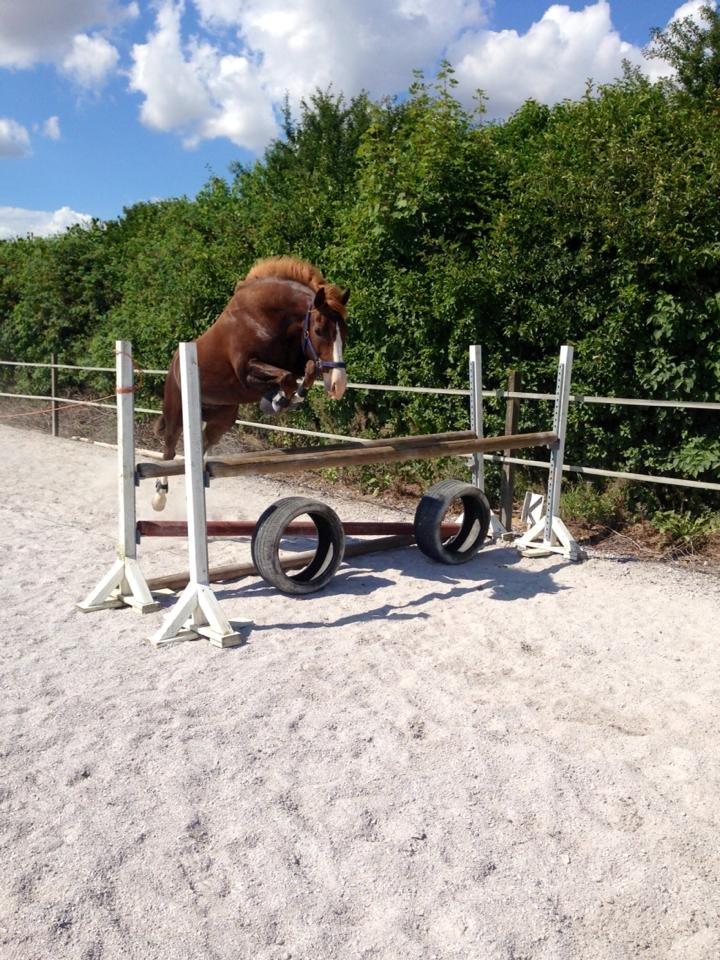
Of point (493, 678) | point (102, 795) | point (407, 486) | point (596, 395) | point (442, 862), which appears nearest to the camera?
point (442, 862)

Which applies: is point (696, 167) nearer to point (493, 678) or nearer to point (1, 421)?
point (493, 678)

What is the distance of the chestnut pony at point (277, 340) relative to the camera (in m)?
4.45

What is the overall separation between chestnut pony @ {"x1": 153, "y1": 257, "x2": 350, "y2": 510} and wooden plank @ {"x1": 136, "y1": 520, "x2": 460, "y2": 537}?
0.77 m

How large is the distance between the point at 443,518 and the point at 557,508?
1049 mm


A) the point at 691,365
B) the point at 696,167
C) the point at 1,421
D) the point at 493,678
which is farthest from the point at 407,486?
the point at 1,421

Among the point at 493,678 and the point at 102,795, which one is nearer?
the point at 102,795

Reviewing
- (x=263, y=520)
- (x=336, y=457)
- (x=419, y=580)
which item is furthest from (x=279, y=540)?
(x=419, y=580)

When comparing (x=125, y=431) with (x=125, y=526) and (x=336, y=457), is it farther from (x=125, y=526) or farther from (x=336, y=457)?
(x=336, y=457)

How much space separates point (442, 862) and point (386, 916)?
0.93 feet

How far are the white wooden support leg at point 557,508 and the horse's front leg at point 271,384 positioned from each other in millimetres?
2213

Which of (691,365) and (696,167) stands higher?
(696,167)

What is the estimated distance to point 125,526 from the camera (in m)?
4.50

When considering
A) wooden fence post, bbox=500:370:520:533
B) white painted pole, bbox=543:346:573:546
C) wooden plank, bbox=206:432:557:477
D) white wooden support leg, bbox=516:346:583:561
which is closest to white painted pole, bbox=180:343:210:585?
wooden plank, bbox=206:432:557:477

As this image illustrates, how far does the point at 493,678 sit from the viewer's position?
3.58m
